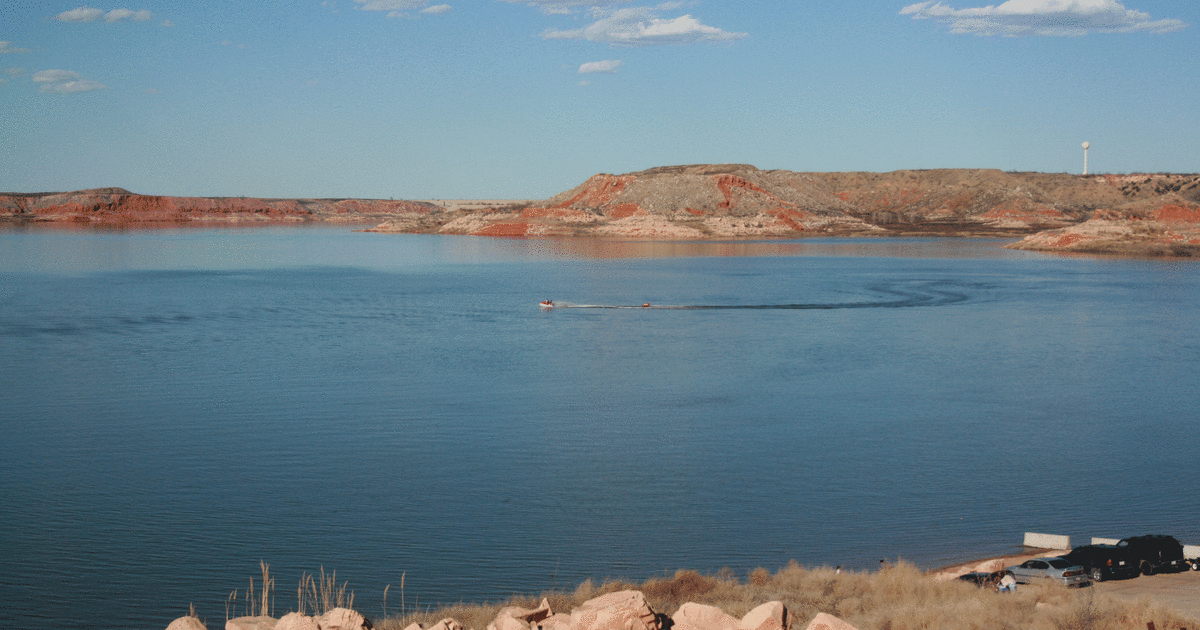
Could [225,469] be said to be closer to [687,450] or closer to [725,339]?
[687,450]

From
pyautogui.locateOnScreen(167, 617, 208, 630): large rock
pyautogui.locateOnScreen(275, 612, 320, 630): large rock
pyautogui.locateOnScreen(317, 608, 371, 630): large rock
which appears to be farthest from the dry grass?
pyautogui.locateOnScreen(167, 617, 208, 630): large rock

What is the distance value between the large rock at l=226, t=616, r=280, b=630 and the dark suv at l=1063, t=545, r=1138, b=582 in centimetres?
975

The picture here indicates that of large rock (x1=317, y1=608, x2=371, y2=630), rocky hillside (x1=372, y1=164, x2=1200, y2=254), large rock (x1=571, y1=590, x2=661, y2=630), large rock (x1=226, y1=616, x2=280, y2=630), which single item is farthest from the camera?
rocky hillside (x1=372, y1=164, x2=1200, y2=254)

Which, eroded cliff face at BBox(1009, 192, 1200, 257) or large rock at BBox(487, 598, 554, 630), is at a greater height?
eroded cliff face at BBox(1009, 192, 1200, 257)

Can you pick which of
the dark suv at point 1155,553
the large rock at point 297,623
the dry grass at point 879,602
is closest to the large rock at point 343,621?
the large rock at point 297,623

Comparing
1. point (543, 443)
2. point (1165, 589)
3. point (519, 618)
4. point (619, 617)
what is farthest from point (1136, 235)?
point (619, 617)

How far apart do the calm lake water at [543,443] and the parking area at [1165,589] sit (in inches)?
114

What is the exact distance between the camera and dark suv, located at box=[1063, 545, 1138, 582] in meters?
13.5

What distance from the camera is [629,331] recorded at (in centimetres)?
4488

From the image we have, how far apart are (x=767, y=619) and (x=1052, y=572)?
5589 mm

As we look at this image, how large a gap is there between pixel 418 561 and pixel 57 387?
714 inches

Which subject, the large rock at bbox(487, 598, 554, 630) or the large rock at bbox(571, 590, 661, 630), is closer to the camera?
the large rock at bbox(571, 590, 661, 630)

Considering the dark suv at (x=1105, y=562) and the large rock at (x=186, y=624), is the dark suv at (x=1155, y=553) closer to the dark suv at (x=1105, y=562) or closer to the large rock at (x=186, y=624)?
the dark suv at (x=1105, y=562)

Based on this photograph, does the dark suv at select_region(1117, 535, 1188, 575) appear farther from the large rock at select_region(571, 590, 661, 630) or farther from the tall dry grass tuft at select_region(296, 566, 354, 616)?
the tall dry grass tuft at select_region(296, 566, 354, 616)
